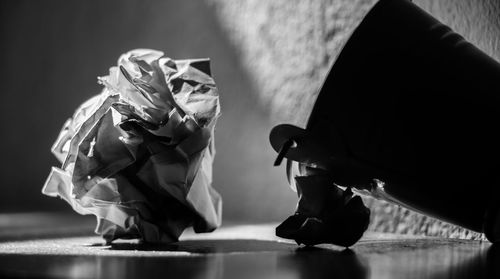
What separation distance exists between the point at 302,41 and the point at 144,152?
0.47 metres

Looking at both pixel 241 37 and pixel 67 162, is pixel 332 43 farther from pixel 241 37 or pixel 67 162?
pixel 67 162

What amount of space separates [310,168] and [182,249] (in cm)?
15

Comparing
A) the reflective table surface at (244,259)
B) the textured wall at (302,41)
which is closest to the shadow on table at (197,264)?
the reflective table surface at (244,259)

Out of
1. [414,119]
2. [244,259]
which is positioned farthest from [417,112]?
[244,259]

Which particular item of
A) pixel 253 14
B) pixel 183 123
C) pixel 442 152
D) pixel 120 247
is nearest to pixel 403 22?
pixel 442 152

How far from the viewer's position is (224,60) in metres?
1.15

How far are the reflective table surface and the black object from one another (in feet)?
0.19

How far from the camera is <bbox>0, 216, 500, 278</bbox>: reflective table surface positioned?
0.39m

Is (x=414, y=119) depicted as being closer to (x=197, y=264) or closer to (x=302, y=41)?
(x=197, y=264)

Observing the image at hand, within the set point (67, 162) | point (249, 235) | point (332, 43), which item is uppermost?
point (332, 43)

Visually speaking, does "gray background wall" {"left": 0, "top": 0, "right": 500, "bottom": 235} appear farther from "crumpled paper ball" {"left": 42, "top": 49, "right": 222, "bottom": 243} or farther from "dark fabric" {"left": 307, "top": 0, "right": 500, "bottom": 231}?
"crumpled paper ball" {"left": 42, "top": 49, "right": 222, "bottom": 243}

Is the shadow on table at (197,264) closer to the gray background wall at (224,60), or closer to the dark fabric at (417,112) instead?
the dark fabric at (417,112)

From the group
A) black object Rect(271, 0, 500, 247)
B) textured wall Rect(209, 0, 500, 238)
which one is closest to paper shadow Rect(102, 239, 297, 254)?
black object Rect(271, 0, 500, 247)

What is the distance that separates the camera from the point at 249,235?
0.73 metres
